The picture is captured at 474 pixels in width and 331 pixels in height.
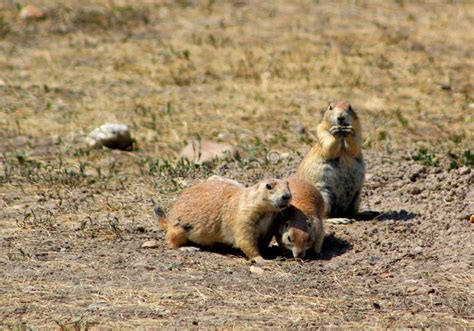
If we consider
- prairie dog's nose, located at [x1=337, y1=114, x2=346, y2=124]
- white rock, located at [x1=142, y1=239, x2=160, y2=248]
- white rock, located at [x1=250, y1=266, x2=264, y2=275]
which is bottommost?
white rock, located at [x1=142, y1=239, x2=160, y2=248]

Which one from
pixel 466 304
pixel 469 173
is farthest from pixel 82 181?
pixel 466 304

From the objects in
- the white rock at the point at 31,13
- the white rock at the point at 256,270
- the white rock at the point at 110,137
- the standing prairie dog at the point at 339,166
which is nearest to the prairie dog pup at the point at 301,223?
the white rock at the point at 256,270

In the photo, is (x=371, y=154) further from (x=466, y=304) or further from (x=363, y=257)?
(x=466, y=304)

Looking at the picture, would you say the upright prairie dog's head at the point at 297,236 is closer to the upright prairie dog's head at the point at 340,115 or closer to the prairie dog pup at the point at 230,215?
the prairie dog pup at the point at 230,215

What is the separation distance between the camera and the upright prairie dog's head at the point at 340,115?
7977mm

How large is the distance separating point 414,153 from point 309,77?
3.63 m

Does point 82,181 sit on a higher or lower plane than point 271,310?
lower

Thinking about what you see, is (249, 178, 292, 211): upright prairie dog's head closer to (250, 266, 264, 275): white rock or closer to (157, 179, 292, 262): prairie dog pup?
(157, 179, 292, 262): prairie dog pup

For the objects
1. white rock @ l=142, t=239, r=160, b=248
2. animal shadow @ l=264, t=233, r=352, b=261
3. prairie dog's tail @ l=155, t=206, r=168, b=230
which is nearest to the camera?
animal shadow @ l=264, t=233, r=352, b=261

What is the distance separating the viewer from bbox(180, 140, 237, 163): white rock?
990cm

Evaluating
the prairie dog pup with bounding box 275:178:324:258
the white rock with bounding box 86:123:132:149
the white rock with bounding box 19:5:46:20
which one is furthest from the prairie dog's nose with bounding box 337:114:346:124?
the white rock with bounding box 19:5:46:20

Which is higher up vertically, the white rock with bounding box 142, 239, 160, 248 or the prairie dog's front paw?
the prairie dog's front paw

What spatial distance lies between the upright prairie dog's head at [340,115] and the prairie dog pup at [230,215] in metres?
1.16

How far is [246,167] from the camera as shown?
9.49 meters
